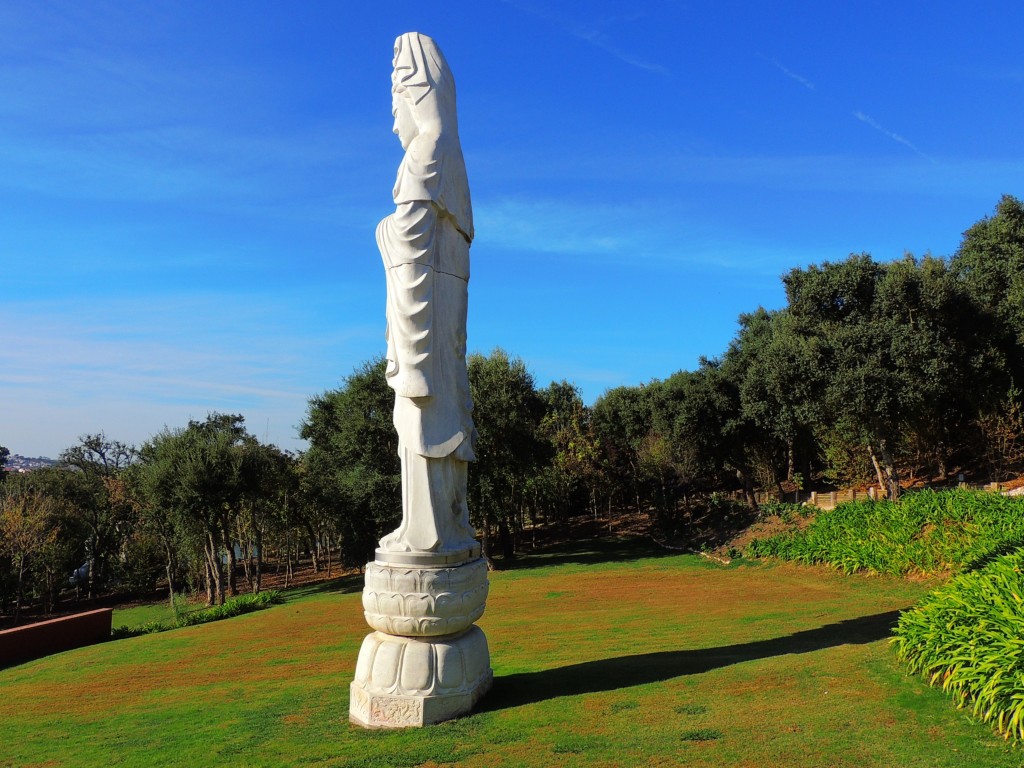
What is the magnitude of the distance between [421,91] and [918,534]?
14.7m

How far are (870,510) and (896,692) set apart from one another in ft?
44.7

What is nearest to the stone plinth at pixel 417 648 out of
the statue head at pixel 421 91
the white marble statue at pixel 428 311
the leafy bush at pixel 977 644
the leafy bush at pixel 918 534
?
the white marble statue at pixel 428 311

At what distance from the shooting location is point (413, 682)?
6.46 meters

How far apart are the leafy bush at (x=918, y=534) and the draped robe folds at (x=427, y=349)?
9787 millimetres

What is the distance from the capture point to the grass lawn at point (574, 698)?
17.6ft

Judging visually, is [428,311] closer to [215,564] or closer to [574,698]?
[574,698]

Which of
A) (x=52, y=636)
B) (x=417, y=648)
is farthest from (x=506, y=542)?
(x=417, y=648)

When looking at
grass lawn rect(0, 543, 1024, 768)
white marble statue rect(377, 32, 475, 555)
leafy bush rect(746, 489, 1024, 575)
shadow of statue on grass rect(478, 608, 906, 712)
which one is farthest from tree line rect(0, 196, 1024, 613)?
white marble statue rect(377, 32, 475, 555)

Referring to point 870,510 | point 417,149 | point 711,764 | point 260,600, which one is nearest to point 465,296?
point 417,149

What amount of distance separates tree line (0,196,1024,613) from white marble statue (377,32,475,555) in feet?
58.1

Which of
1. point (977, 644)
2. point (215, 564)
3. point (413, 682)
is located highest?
point (215, 564)

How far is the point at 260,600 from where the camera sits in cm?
2073

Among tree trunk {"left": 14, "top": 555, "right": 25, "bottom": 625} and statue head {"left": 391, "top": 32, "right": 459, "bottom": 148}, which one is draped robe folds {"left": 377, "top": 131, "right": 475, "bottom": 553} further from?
tree trunk {"left": 14, "top": 555, "right": 25, "bottom": 625}

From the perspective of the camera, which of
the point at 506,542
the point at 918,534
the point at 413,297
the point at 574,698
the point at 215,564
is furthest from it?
the point at 506,542
